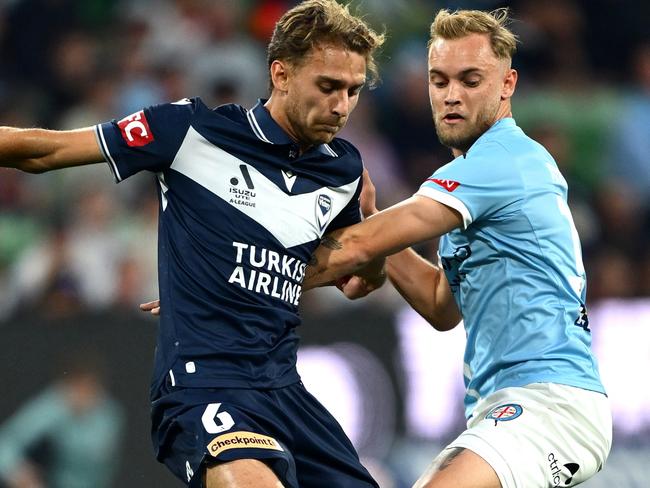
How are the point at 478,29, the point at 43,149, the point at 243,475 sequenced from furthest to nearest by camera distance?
1. the point at 478,29
2. the point at 43,149
3. the point at 243,475

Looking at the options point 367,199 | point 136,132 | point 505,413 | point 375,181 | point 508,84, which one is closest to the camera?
point 136,132

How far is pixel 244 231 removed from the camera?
14.7 feet

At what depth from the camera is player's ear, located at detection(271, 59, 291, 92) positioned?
468cm

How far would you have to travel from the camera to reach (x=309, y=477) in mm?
4504

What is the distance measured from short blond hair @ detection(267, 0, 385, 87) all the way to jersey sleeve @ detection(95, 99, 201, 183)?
0.50m

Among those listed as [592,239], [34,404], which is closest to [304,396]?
[34,404]

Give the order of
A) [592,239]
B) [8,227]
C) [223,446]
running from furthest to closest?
[592,239] → [8,227] → [223,446]

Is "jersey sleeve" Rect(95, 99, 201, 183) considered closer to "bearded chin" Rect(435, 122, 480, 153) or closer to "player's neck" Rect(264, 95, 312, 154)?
"player's neck" Rect(264, 95, 312, 154)

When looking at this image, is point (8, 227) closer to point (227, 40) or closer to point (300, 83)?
point (227, 40)

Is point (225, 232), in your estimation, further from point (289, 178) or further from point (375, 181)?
point (375, 181)

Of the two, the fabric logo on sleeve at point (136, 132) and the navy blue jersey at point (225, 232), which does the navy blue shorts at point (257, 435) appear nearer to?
the navy blue jersey at point (225, 232)

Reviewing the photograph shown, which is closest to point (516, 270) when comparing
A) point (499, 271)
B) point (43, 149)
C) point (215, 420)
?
point (499, 271)

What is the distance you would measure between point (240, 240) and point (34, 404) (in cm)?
425

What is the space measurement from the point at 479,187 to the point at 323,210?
629mm
